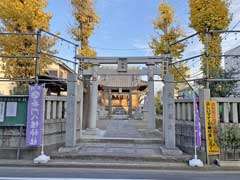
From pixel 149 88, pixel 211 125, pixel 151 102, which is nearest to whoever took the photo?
pixel 211 125

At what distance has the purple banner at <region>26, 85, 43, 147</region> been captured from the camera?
609cm

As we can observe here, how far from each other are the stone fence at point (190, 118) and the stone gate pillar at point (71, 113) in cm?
377

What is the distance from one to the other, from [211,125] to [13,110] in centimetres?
626

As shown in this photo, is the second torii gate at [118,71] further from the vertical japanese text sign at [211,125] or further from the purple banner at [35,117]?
the vertical japanese text sign at [211,125]

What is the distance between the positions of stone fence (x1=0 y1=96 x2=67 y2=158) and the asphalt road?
32.2 inches

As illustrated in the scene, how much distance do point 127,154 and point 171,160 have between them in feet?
4.42

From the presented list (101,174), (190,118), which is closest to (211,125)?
(190,118)

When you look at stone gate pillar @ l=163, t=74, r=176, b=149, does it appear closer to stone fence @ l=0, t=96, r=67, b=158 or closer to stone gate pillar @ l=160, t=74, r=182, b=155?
stone gate pillar @ l=160, t=74, r=182, b=155

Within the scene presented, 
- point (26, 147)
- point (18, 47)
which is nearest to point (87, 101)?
point (18, 47)

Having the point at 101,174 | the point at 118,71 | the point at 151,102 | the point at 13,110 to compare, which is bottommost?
the point at 101,174

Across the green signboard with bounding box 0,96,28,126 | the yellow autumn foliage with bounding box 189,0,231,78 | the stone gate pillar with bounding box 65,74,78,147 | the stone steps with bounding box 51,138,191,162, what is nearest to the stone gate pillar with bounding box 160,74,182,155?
the stone steps with bounding box 51,138,191,162

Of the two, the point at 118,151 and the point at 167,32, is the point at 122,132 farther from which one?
the point at 167,32

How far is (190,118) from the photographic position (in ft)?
21.6

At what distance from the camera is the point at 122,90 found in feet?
71.1
